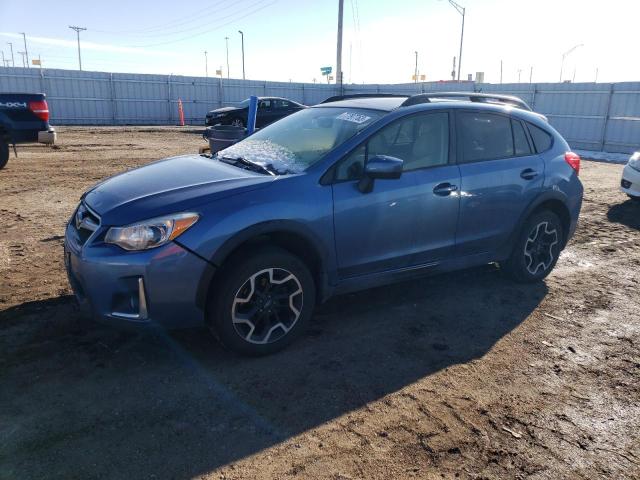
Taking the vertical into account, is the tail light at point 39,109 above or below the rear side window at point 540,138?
above

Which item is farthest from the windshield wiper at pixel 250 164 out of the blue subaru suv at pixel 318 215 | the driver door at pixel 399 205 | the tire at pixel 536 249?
the tire at pixel 536 249

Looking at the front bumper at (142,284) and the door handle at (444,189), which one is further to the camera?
the door handle at (444,189)

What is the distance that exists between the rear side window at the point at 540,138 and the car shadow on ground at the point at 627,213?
357 cm

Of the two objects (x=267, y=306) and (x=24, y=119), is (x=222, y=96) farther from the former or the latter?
(x=267, y=306)

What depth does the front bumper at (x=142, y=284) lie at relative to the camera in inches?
120

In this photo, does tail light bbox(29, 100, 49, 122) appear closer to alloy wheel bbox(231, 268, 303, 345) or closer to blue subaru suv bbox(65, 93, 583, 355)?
blue subaru suv bbox(65, 93, 583, 355)

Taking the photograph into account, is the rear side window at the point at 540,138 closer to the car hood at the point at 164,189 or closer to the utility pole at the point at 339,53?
the car hood at the point at 164,189

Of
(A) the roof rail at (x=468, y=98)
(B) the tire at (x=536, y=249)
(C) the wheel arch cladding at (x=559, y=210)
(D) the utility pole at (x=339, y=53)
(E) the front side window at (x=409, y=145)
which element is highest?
(D) the utility pole at (x=339, y=53)

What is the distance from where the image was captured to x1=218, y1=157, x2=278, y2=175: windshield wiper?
374cm

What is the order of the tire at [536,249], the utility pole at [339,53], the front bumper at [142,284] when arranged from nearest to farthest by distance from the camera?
1. the front bumper at [142,284]
2. the tire at [536,249]
3. the utility pole at [339,53]

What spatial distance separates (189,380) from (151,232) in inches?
38.6

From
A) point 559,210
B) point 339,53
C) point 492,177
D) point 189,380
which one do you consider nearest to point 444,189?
point 492,177

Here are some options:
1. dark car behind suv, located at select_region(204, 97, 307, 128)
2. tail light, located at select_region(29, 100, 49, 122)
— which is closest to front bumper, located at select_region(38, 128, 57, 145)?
tail light, located at select_region(29, 100, 49, 122)

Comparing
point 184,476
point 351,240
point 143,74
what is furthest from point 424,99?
point 143,74
